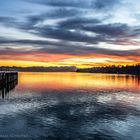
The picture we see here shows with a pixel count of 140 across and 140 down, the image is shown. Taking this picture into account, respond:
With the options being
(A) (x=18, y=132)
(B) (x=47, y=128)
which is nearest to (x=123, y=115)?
(B) (x=47, y=128)

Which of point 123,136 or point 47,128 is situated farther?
point 47,128

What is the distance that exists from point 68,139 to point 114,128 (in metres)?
4.80

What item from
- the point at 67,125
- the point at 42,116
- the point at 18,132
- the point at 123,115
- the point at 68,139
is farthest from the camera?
the point at 123,115

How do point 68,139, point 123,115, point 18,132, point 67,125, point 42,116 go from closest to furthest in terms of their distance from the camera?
point 68,139 < point 18,132 < point 67,125 < point 42,116 < point 123,115

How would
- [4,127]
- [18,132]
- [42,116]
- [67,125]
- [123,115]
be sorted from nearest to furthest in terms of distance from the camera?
[18,132]
[4,127]
[67,125]
[42,116]
[123,115]

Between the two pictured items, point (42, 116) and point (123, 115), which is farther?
point (123, 115)

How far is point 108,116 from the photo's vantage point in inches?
1020

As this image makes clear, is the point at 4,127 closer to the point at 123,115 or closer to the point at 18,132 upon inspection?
the point at 18,132

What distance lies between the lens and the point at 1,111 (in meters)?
27.0

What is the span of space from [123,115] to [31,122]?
9.78m

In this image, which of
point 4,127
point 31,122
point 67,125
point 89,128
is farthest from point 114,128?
point 4,127

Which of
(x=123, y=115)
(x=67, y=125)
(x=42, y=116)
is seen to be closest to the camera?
(x=67, y=125)

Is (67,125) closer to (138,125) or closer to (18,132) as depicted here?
(18,132)

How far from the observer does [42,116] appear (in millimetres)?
24953
